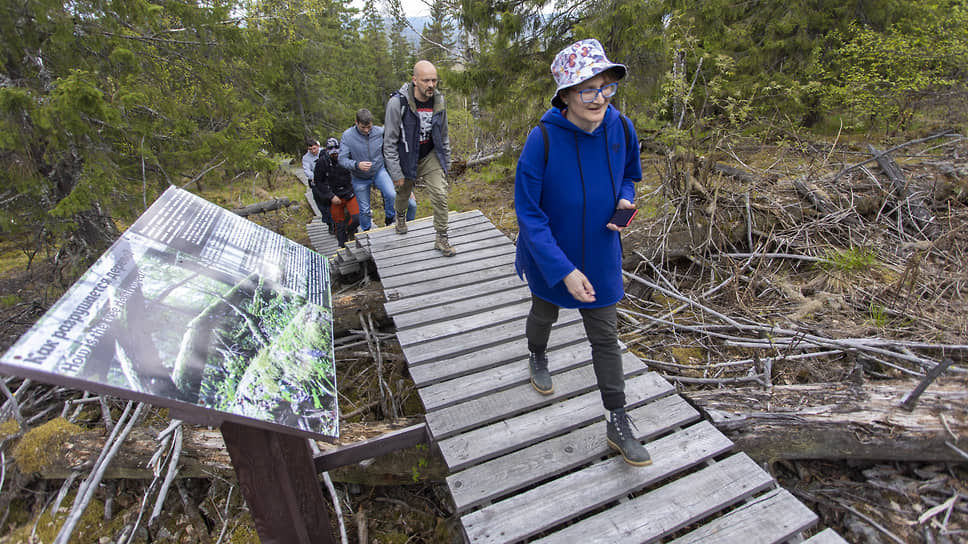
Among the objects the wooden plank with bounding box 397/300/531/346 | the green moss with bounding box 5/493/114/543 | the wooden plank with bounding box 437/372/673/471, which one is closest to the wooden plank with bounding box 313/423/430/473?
the wooden plank with bounding box 437/372/673/471

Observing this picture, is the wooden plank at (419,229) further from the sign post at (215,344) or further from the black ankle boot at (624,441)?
the black ankle boot at (624,441)

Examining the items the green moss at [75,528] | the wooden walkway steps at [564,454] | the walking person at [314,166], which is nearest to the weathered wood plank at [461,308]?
the wooden walkway steps at [564,454]

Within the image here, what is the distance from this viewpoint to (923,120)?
10.0 m

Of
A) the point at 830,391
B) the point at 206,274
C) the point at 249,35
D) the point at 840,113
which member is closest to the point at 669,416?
the point at 830,391

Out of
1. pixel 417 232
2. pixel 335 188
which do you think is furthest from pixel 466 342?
pixel 335 188

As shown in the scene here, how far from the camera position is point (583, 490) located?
8.18 ft

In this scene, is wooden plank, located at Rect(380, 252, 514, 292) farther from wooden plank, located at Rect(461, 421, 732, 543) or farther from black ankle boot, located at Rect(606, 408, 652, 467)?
wooden plank, located at Rect(461, 421, 732, 543)

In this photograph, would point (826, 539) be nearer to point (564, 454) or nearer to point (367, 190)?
point (564, 454)

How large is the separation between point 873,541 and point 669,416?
1244 mm

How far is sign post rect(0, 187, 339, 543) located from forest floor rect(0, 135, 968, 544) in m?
1.20

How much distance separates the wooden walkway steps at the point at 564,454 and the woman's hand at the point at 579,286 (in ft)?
3.63

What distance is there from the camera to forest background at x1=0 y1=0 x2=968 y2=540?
462 cm

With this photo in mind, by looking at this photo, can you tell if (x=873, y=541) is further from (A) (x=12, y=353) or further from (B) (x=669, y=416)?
(A) (x=12, y=353)

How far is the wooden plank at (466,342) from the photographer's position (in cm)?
362
